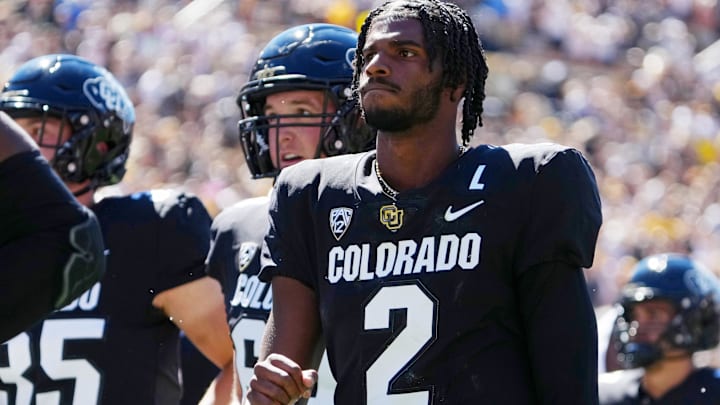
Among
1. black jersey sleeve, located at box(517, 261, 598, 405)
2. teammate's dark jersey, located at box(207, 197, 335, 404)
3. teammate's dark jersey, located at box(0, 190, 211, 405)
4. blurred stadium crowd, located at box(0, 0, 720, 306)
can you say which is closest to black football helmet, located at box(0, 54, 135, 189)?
teammate's dark jersey, located at box(0, 190, 211, 405)

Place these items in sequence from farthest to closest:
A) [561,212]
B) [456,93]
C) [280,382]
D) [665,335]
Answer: [665,335] < [456,93] < [561,212] < [280,382]

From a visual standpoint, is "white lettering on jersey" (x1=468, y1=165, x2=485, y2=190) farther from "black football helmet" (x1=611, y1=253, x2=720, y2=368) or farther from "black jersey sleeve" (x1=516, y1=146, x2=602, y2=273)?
"black football helmet" (x1=611, y1=253, x2=720, y2=368)

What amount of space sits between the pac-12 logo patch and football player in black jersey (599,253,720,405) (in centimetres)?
277

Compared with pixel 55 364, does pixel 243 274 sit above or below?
above

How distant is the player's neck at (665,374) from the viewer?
6.09 meters

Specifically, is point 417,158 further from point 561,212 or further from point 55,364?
point 55,364

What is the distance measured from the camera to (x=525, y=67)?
68.7 feet

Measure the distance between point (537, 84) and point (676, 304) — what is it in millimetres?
14414

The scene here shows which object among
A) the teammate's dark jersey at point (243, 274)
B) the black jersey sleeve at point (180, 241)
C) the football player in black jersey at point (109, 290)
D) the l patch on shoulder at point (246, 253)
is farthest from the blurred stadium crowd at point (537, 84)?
the l patch on shoulder at point (246, 253)

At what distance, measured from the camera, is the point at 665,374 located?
242 inches

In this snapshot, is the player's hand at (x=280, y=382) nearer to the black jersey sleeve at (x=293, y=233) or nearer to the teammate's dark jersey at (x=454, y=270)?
the teammate's dark jersey at (x=454, y=270)

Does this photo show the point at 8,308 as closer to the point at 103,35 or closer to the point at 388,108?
the point at 388,108

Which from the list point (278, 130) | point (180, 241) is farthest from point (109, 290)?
point (278, 130)

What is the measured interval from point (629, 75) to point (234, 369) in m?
17.5
